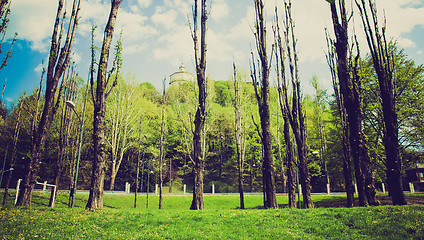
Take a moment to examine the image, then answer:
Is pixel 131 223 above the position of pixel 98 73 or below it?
below

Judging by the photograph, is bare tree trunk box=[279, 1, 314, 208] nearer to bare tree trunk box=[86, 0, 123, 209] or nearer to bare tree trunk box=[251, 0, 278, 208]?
bare tree trunk box=[251, 0, 278, 208]

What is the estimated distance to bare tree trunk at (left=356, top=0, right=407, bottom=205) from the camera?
Result: 31.1ft

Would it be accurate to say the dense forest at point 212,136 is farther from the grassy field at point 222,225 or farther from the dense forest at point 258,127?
the grassy field at point 222,225

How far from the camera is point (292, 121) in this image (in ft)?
43.8

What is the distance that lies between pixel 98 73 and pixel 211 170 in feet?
98.8

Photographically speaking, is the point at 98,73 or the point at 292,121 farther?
the point at 292,121

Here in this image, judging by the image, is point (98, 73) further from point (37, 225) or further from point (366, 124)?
point (366, 124)

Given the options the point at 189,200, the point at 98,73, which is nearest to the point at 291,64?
the point at 98,73

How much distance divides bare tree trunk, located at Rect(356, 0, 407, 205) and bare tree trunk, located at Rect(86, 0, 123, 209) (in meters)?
12.0

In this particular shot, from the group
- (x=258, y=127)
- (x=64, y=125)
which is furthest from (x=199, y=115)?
(x=64, y=125)

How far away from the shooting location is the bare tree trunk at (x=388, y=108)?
31.1 feet

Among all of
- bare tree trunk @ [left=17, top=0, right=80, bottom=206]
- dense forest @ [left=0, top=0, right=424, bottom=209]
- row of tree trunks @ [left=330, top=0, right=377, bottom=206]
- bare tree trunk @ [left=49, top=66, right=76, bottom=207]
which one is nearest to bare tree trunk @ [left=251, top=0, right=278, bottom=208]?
dense forest @ [left=0, top=0, right=424, bottom=209]

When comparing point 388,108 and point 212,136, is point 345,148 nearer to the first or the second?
point 388,108

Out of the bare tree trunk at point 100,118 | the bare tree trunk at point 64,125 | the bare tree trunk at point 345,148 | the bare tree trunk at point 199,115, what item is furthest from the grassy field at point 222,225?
the bare tree trunk at point 64,125
